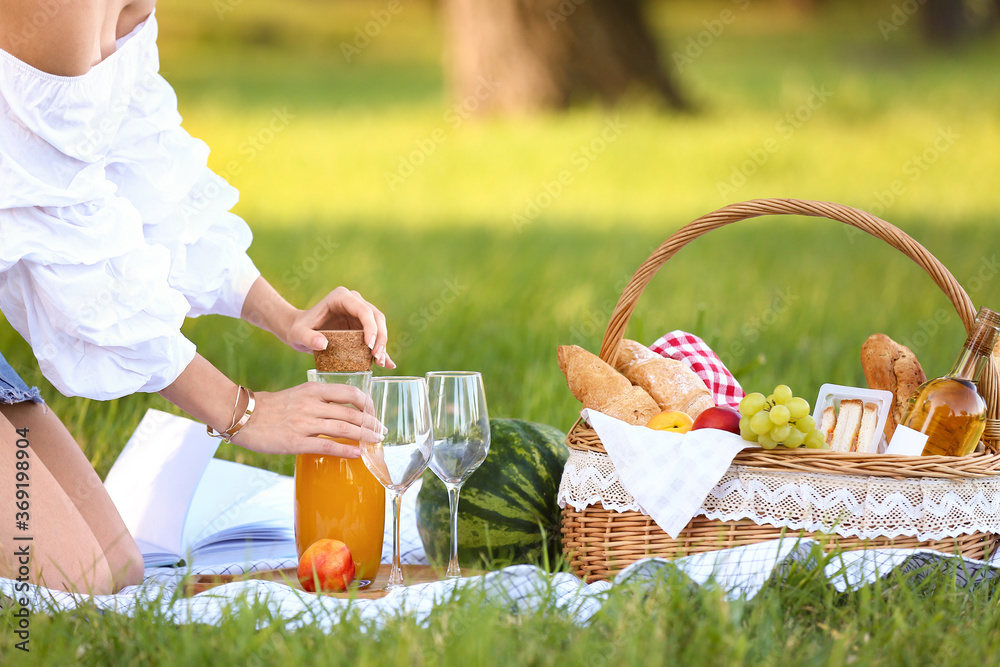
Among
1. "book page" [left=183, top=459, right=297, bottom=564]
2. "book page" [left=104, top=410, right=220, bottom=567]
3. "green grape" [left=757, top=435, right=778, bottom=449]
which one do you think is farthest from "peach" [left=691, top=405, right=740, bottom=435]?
"book page" [left=104, top=410, right=220, bottom=567]

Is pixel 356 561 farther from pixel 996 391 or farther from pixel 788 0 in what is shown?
pixel 788 0

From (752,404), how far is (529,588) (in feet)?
1.94

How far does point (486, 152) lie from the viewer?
9.37 meters

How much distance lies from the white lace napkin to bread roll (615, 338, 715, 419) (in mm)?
283

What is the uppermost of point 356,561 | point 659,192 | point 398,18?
point 398,18

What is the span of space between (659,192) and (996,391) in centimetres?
642

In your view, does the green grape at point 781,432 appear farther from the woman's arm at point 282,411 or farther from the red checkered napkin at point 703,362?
the woman's arm at point 282,411

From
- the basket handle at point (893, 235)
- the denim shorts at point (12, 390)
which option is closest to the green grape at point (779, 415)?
the basket handle at point (893, 235)

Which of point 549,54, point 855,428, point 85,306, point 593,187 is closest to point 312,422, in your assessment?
point 85,306

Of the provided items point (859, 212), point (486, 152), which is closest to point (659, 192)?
point (486, 152)

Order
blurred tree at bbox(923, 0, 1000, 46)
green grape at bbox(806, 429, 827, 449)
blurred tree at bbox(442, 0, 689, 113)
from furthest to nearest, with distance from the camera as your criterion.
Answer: blurred tree at bbox(923, 0, 1000, 46), blurred tree at bbox(442, 0, 689, 113), green grape at bbox(806, 429, 827, 449)

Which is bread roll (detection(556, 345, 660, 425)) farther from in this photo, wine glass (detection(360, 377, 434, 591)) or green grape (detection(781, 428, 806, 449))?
wine glass (detection(360, 377, 434, 591))

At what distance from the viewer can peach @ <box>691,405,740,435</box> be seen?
85.9 inches

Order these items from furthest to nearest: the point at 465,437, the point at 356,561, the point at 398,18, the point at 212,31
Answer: the point at 398,18 → the point at 212,31 → the point at 356,561 → the point at 465,437
